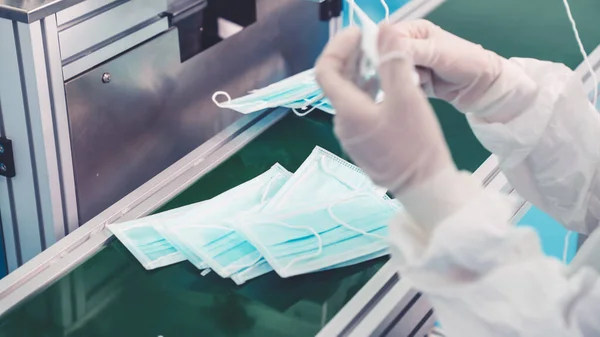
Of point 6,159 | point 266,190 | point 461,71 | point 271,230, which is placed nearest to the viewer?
point 461,71

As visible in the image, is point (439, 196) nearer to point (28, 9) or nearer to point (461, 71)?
→ point (461, 71)

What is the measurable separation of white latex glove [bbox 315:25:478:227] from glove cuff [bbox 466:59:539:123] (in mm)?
252

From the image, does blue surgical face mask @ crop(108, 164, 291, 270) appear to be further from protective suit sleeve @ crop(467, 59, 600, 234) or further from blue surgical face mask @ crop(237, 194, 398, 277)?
protective suit sleeve @ crop(467, 59, 600, 234)

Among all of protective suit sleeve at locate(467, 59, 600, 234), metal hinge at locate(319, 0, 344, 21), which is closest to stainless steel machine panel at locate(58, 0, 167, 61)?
metal hinge at locate(319, 0, 344, 21)

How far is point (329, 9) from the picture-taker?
2238mm

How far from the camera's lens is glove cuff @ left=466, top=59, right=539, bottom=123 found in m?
0.95

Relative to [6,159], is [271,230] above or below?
above

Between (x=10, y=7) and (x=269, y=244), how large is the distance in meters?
0.66

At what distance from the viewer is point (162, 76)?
1718mm

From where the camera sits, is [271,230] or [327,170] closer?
[271,230]

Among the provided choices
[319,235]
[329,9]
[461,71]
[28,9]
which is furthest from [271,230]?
[329,9]

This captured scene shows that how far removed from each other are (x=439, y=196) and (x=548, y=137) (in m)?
0.32

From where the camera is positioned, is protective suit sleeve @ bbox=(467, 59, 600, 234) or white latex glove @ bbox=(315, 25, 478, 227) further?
protective suit sleeve @ bbox=(467, 59, 600, 234)

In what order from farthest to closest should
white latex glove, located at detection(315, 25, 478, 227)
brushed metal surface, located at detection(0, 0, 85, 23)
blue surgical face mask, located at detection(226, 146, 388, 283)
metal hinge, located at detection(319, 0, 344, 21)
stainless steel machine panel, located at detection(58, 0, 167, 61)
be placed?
metal hinge, located at detection(319, 0, 344, 21)
stainless steel machine panel, located at detection(58, 0, 167, 61)
brushed metal surface, located at detection(0, 0, 85, 23)
blue surgical face mask, located at detection(226, 146, 388, 283)
white latex glove, located at detection(315, 25, 478, 227)
